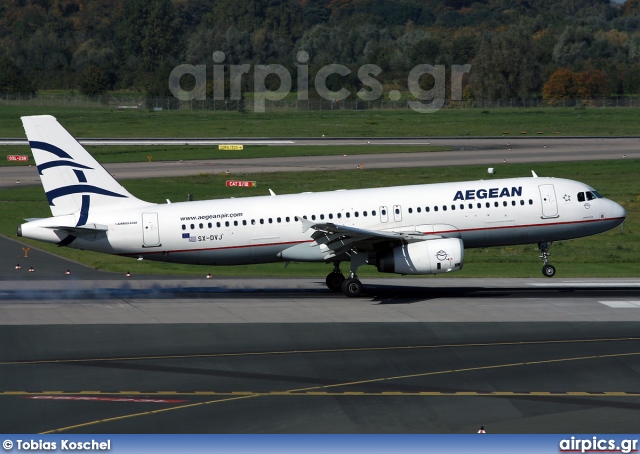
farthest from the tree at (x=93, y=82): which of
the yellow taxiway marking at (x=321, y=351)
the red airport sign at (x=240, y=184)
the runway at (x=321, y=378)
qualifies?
the yellow taxiway marking at (x=321, y=351)

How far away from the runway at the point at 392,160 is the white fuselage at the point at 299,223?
4366 centimetres

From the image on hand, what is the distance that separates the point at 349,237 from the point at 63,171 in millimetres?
12479

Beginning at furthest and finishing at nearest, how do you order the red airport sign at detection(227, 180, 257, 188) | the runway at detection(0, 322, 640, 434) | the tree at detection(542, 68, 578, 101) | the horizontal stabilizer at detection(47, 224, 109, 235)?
the tree at detection(542, 68, 578, 101) < the red airport sign at detection(227, 180, 257, 188) < the horizontal stabilizer at detection(47, 224, 109, 235) < the runway at detection(0, 322, 640, 434)

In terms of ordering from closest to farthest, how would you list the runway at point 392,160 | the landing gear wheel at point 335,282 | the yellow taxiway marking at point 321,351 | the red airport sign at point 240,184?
the yellow taxiway marking at point 321,351, the landing gear wheel at point 335,282, the red airport sign at point 240,184, the runway at point 392,160

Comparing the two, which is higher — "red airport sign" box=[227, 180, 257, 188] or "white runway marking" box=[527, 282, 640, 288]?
"red airport sign" box=[227, 180, 257, 188]

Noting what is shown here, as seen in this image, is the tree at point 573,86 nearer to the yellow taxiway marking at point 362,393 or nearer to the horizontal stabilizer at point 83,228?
the horizontal stabilizer at point 83,228

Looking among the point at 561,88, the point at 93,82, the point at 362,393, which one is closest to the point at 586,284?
the point at 362,393

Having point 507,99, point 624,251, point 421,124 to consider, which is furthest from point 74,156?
point 507,99

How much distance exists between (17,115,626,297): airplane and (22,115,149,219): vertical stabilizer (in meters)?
0.04

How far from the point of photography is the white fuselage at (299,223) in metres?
43.7

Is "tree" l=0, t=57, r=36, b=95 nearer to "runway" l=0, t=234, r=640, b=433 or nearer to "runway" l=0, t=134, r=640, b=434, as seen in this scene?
"runway" l=0, t=134, r=640, b=434

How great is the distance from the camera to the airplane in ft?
141

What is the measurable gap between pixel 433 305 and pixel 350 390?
1424cm

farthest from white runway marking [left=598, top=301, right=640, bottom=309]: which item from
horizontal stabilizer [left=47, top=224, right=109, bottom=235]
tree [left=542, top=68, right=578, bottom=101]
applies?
tree [left=542, top=68, right=578, bottom=101]
